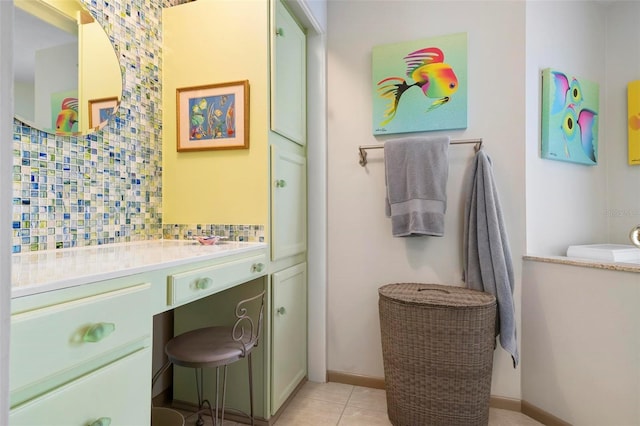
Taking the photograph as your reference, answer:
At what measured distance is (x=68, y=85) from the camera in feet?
4.31

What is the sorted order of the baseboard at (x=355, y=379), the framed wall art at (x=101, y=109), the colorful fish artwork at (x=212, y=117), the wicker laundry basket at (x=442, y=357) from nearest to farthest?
the framed wall art at (x=101, y=109)
the wicker laundry basket at (x=442, y=357)
the colorful fish artwork at (x=212, y=117)
the baseboard at (x=355, y=379)

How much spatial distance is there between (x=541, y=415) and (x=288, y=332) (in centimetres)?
135

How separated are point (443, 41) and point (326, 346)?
1.96 m

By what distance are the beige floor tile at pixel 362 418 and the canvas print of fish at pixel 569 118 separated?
167 centimetres

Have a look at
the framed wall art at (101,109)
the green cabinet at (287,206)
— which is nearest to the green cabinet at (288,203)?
the green cabinet at (287,206)

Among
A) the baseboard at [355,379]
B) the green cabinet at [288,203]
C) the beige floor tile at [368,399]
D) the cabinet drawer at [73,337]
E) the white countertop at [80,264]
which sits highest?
the green cabinet at [288,203]

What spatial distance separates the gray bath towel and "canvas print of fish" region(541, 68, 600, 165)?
61cm

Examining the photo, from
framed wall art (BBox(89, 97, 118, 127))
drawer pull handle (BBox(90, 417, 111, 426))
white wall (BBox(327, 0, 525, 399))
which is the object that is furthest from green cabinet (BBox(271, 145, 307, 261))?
drawer pull handle (BBox(90, 417, 111, 426))

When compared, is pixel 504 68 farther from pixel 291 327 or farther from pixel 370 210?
pixel 291 327

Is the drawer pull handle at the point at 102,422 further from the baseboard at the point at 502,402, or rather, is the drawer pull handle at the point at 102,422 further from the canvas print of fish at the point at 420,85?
the canvas print of fish at the point at 420,85

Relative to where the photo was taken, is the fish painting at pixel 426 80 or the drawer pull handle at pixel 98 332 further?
the fish painting at pixel 426 80

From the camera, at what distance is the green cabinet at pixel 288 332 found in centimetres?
165

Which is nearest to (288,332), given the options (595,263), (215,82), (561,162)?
(215,82)

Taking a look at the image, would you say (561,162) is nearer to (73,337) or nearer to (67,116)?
(73,337)
